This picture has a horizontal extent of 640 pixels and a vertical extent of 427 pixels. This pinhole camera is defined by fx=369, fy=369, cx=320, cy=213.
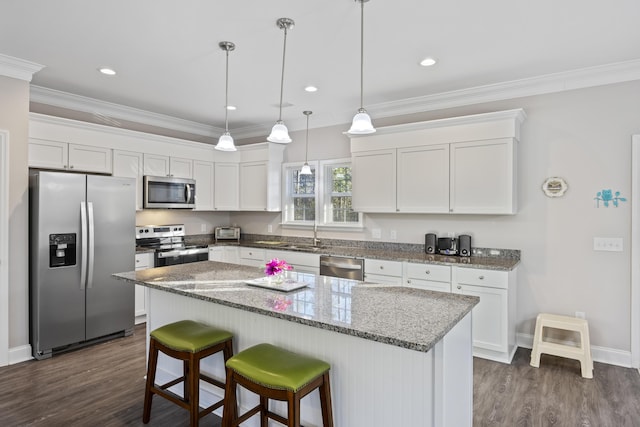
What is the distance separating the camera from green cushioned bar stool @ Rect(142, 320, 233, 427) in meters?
2.14

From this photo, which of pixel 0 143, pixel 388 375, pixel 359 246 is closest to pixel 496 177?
pixel 359 246

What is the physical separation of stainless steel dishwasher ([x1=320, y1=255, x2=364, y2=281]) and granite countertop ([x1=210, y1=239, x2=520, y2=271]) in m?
0.06

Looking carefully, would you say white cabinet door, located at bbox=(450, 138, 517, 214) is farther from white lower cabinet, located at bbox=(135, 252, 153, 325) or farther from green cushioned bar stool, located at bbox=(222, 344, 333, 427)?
white lower cabinet, located at bbox=(135, 252, 153, 325)

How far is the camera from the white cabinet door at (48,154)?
146 inches

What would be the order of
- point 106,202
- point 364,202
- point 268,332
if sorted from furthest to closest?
1. point 364,202
2. point 106,202
3. point 268,332

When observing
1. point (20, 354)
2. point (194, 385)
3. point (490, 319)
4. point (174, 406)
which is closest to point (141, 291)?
point (20, 354)

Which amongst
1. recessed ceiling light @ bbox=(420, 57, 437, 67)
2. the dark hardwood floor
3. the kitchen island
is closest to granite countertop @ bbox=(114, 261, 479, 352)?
the kitchen island

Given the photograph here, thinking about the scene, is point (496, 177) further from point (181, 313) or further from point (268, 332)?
point (181, 313)

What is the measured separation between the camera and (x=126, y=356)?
352cm

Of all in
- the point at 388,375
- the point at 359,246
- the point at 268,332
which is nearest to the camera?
the point at 388,375

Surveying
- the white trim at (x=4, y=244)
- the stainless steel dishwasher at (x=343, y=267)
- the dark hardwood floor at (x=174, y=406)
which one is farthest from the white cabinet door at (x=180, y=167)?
the dark hardwood floor at (x=174, y=406)

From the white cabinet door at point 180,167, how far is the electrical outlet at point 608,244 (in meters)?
4.82

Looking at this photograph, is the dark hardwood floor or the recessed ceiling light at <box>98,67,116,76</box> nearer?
the dark hardwood floor

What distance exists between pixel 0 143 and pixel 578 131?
5277 mm
